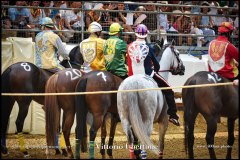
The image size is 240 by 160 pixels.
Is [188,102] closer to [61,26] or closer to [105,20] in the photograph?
[105,20]

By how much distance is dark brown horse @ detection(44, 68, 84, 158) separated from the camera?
1133 cm

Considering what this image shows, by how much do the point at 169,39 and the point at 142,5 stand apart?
52.0 inches

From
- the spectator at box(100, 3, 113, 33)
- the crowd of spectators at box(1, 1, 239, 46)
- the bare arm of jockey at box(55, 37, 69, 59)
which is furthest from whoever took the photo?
the spectator at box(100, 3, 113, 33)

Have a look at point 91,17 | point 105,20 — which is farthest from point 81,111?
point 105,20

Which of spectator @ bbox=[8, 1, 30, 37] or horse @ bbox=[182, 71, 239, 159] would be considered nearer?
horse @ bbox=[182, 71, 239, 159]

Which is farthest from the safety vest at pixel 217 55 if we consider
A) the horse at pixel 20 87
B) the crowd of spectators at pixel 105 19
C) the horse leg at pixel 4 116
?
the horse leg at pixel 4 116

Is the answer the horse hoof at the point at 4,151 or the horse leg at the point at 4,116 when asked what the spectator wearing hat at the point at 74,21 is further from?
the horse hoof at the point at 4,151

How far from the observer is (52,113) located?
37.4ft

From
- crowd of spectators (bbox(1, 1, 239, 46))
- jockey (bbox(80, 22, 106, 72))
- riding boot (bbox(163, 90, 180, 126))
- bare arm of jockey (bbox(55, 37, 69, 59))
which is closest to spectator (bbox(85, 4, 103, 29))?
crowd of spectators (bbox(1, 1, 239, 46))

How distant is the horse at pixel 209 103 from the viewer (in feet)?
35.9

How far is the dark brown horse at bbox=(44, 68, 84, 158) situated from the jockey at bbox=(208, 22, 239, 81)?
290 cm

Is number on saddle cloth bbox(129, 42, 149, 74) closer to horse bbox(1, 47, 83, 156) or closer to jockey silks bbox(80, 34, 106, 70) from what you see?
jockey silks bbox(80, 34, 106, 70)

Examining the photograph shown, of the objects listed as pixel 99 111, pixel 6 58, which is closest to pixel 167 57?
pixel 99 111

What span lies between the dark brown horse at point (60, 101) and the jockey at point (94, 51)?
0.59 metres
